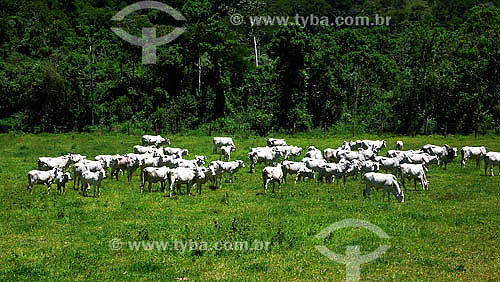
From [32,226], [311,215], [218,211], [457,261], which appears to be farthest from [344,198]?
[32,226]

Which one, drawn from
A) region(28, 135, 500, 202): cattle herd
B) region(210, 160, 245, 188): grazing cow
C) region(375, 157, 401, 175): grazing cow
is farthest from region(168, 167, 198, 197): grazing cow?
region(375, 157, 401, 175): grazing cow

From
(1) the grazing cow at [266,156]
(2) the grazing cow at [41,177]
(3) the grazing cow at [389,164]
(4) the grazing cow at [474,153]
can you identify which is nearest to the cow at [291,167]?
(1) the grazing cow at [266,156]

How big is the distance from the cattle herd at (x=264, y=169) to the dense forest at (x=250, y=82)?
21840 mm

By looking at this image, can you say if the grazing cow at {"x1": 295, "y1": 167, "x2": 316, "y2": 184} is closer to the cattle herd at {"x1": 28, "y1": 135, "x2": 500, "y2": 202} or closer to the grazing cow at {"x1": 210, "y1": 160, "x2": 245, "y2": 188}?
the cattle herd at {"x1": 28, "y1": 135, "x2": 500, "y2": 202}

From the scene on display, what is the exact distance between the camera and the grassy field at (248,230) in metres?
12.6

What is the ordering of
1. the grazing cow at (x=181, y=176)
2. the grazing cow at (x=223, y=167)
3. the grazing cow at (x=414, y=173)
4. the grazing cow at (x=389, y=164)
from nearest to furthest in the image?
the grazing cow at (x=181, y=176) → the grazing cow at (x=414, y=173) → the grazing cow at (x=223, y=167) → the grazing cow at (x=389, y=164)

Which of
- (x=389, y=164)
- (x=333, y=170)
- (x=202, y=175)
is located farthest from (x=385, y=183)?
(x=202, y=175)

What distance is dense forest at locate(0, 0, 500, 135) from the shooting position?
5566 cm

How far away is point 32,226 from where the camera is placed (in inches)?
656

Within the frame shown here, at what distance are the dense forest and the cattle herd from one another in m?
21.8

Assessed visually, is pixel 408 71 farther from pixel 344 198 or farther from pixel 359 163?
pixel 344 198

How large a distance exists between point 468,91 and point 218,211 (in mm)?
45378

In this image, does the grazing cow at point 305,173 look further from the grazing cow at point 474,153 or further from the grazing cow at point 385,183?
the grazing cow at point 474,153

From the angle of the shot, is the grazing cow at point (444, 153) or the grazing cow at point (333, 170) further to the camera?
the grazing cow at point (444, 153)
